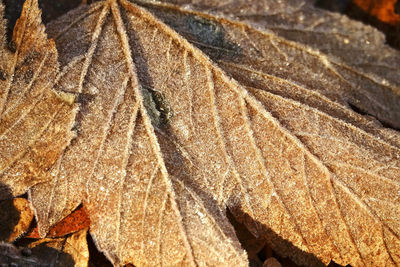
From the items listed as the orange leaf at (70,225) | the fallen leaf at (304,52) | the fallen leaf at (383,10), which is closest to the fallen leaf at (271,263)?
the fallen leaf at (304,52)

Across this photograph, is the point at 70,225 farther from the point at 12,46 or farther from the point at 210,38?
the point at 210,38

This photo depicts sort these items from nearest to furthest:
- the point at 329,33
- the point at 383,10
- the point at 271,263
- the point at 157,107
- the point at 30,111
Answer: the point at 30,111 < the point at 157,107 < the point at 271,263 < the point at 329,33 < the point at 383,10

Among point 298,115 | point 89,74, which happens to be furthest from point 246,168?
point 89,74

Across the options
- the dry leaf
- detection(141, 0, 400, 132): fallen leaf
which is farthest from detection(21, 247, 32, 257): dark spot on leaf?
the dry leaf

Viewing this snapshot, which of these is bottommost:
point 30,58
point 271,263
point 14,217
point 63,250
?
point 271,263

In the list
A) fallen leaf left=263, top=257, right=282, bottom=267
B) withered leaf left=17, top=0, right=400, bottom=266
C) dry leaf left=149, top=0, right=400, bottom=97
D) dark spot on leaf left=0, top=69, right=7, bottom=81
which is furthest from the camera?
dry leaf left=149, top=0, right=400, bottom=97

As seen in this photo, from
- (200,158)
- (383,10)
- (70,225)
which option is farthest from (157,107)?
(383,10)

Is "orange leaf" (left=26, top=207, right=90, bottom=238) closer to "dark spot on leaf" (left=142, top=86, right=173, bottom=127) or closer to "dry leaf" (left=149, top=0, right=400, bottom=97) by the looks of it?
"dark spot on leaf" (left=142, top=86, right=173, bottom=127)
